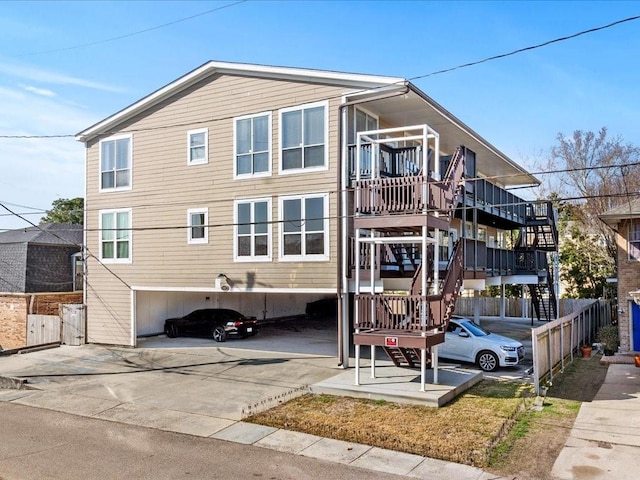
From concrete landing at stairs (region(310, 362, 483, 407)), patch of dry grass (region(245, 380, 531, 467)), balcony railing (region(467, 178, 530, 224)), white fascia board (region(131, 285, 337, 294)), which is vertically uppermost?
balcony railing (region(467, 178, 530, 224))

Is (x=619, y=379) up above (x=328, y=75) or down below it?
below

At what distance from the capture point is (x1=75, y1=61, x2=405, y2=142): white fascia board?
16562 mm

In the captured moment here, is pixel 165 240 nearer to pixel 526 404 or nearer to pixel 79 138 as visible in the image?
pixel 79 138

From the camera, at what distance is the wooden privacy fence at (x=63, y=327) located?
22891 millimetres

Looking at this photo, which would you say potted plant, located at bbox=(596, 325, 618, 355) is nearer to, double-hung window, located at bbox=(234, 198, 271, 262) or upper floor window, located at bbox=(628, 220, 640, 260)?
upper floor window, located at bbox=(628, 220, 640, 260)

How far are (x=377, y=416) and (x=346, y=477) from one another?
3277 millimetres

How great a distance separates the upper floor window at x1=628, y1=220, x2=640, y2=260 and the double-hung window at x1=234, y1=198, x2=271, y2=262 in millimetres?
11887

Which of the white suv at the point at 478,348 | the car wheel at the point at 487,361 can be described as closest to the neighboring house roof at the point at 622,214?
the white suv at the point at 478,348

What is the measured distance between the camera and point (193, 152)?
2030cm

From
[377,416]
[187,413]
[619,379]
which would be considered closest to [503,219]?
[619,379]

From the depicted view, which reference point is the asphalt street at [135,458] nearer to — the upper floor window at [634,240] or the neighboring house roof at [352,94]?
the neighboring house roof at [352,94]

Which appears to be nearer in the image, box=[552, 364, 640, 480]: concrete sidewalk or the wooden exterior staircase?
box=[552, 364, 640, 480]: concrete sidewalk

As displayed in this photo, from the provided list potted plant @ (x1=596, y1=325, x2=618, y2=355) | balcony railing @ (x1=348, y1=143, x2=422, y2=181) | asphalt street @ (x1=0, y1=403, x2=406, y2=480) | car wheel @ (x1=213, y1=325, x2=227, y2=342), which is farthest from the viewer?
car wheel @ (x1=213, y1=325, x2=227, y2=342)

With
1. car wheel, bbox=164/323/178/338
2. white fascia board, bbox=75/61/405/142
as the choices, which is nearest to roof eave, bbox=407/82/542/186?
white fascia board, bbox=75/61/405/142
